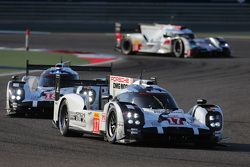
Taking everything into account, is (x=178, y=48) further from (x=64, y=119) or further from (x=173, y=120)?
(x=173, y=120)

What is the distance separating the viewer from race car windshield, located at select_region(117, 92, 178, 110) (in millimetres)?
15062

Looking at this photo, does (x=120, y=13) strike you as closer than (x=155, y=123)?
No

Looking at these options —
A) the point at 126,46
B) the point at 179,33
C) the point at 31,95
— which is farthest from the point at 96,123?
the point at 126,46

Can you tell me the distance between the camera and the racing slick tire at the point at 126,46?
3834 cm

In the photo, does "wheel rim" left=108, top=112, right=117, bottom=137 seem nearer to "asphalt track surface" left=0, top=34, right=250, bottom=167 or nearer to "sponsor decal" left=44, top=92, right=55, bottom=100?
"asphalt track surface" left=0, top=34, right=250, bottom=167

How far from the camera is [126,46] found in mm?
38656

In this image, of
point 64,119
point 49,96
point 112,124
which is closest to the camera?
point 112,124

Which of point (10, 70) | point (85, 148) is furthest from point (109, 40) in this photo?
point (85, 148)

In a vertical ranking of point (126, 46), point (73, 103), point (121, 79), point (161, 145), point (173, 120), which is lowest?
point (161, 145)

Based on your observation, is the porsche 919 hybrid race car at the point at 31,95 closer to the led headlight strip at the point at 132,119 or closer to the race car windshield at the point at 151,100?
the race car windshield at the point at 151,100

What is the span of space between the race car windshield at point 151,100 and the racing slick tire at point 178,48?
827 inches

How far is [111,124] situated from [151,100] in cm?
83

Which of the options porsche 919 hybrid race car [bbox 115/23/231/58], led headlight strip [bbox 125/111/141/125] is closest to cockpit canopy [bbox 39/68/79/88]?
led headlight strip [bbox 125/111/141/125]

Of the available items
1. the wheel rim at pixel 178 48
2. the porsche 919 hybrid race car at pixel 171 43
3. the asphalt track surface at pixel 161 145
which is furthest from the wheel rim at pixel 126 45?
the asphalt track surface at pixel 161 145
